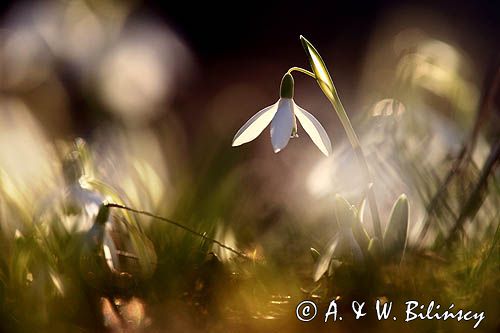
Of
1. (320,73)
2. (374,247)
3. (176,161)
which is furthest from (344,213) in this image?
(176,161)

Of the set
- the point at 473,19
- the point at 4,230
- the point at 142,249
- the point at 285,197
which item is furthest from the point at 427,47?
the point at 473,19

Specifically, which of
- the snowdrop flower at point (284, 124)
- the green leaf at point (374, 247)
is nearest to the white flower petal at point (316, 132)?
the snowdrop flower at point (284, 124)

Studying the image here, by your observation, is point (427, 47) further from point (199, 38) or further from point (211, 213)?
point (199, 38)

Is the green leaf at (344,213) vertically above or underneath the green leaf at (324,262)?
above

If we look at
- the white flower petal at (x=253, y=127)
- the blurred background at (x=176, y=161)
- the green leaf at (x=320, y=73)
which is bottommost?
the blurred background at (x=176, y=161)

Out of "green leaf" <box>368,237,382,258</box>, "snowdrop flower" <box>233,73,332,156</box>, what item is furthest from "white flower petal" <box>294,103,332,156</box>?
"green leaf" <box>368,237,382,258</box>

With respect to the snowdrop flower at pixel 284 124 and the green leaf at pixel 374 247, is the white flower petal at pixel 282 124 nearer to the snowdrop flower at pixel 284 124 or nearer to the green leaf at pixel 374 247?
the snowdrop flower at pixel 284 124
